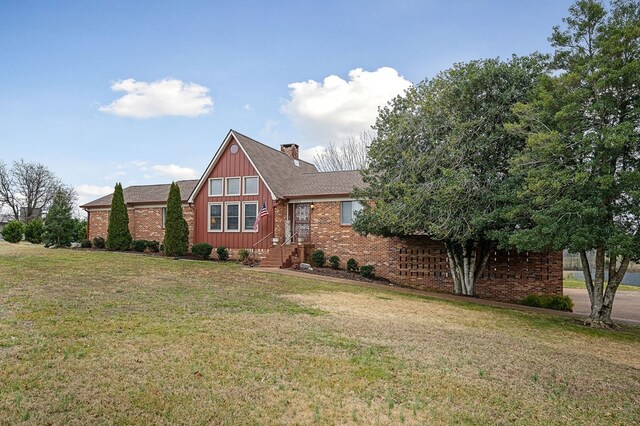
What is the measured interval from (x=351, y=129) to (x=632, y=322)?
101 ft

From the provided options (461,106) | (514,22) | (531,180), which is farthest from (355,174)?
(531,180)

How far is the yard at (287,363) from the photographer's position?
13.7ft

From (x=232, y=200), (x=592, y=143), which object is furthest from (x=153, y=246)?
(x=592, y=143)

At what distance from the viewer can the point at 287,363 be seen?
546cm

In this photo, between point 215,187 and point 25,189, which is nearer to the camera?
point 215,187

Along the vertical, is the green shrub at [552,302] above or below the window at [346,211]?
below

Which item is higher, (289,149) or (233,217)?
(289,149)

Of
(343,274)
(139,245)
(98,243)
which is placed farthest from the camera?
(98,243)

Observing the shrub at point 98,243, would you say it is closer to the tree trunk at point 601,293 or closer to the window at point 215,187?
the window at point 215,187

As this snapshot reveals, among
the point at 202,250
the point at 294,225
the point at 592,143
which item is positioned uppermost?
the point at 592,143

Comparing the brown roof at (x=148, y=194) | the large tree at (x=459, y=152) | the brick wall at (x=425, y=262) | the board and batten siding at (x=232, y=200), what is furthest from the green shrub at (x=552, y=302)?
the brown roof at (x=148, y=194)

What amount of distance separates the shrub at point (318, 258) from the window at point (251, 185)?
185 inches

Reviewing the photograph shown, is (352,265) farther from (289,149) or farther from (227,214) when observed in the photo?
(289,149)

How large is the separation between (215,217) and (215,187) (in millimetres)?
1614
